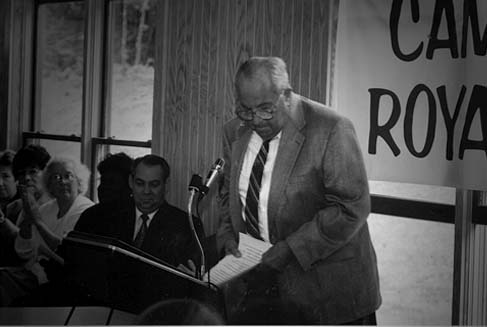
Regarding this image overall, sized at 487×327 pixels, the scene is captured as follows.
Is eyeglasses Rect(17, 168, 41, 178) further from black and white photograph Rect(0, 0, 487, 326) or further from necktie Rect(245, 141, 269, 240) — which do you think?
necktie Rect(245, 141, 269, 240)

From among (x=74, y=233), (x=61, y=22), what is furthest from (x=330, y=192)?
(x=61, y=22)

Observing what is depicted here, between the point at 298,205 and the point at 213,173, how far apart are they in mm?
334

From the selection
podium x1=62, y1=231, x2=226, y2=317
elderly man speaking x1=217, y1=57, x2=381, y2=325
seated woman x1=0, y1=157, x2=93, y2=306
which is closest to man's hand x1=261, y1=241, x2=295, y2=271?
elderly man speaking x1=217, y1=57, x2=381, y2=325

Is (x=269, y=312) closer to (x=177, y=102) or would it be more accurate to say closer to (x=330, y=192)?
(x=330, y=192)

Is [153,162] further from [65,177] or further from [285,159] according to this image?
[285,159]

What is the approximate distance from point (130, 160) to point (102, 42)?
0.46 m

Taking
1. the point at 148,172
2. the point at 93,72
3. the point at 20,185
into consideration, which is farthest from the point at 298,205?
the point at 20,185

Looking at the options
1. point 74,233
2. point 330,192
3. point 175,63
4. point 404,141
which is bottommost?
point 74,233

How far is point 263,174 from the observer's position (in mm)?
2662

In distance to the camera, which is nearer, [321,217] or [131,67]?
[321,217]

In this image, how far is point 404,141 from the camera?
277 cm

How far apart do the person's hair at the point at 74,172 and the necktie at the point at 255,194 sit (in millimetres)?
598

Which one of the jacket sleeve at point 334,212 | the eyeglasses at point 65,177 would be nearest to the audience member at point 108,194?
the eyeglasses at point 65,177

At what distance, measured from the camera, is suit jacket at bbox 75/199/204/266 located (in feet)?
8.73
